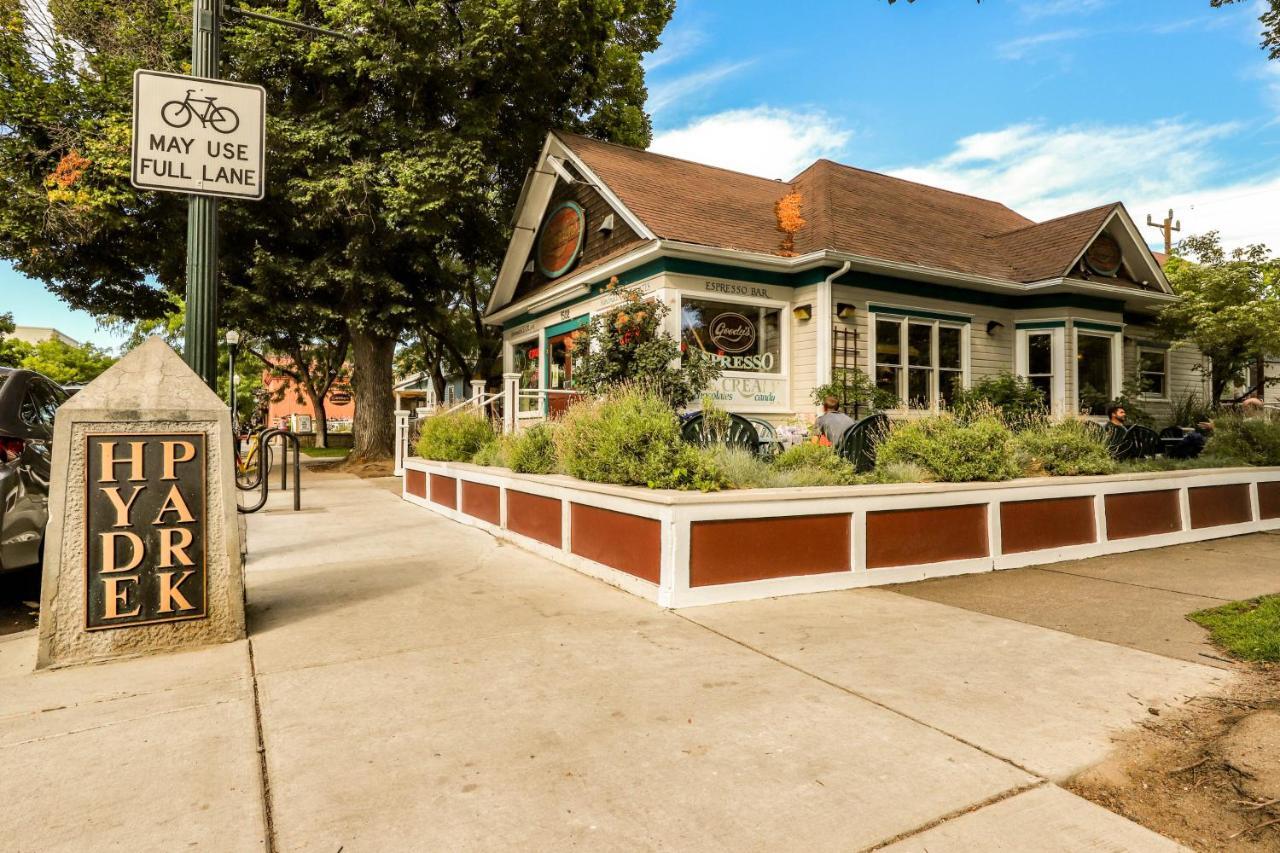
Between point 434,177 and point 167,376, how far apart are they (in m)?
12.0

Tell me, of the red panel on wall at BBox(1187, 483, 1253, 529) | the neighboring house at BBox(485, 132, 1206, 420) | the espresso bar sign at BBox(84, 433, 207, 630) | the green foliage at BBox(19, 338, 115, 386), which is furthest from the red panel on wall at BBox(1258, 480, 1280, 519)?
the green foliage at BBox(19, 338, 115, 386)

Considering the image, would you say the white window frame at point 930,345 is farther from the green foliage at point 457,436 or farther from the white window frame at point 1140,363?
the green foliage at point 457,436

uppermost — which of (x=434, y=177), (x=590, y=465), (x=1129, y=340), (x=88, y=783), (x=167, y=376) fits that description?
(x=434, y=177)

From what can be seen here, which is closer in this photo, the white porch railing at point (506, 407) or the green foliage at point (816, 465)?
the green foliage at point (816, 465)

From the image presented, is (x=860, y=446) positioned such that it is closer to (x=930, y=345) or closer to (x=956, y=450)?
(x=956, y=450)


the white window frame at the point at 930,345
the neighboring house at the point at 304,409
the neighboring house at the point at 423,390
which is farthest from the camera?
the neighboring house at the point at 304,409

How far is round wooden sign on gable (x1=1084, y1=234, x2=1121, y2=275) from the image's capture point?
13641mm

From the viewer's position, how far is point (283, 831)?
7.09 feet

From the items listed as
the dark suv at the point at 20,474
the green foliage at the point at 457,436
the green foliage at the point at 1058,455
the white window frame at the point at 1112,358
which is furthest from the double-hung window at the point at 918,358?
the dark suv at the point at 20,474

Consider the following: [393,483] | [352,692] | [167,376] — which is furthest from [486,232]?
[352,692]

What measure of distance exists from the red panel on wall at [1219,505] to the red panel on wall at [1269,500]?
11.7 inches

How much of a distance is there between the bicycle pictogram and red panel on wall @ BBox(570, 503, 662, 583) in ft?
12.4

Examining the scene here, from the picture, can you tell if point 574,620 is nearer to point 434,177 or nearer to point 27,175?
point 434,177

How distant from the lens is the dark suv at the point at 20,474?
4285 mm
